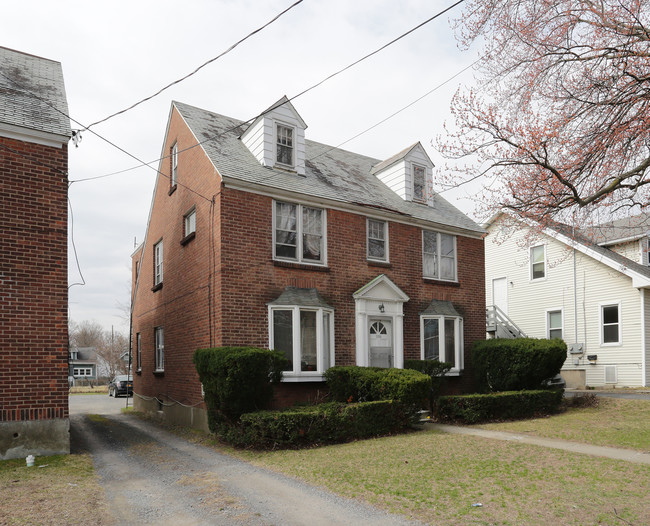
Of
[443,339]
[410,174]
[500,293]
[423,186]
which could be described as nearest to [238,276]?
[443,339]

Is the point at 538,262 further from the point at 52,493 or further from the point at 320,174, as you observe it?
the point at 52,493

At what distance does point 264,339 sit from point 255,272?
1.68 meters

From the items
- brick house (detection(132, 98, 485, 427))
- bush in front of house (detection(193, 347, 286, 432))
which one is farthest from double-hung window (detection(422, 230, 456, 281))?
bush in front of house (detection(193, 347, 286, 432))

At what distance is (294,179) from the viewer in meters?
15.2

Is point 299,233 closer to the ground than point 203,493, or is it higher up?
higher up

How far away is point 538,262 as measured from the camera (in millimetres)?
25203

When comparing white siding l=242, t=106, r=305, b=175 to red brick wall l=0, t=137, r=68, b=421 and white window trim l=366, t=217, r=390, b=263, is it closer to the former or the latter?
white window trim l=366, t=217, r=390, b=263

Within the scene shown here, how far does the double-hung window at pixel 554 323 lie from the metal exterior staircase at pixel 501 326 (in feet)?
3.68

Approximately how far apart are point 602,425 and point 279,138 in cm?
1111

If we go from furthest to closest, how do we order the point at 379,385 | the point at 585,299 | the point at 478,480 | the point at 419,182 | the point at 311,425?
the point at 585,299
the point at 419,182
the point at 379,385
the point at 311,425
the point at 478,480

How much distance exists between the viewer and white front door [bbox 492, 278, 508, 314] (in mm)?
26531

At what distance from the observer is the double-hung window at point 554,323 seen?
2412 centimetres

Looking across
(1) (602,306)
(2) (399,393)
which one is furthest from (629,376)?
(2) (399,393)

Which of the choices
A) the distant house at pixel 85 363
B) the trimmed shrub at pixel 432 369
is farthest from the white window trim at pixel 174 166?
the distant house at pixel 85 363
